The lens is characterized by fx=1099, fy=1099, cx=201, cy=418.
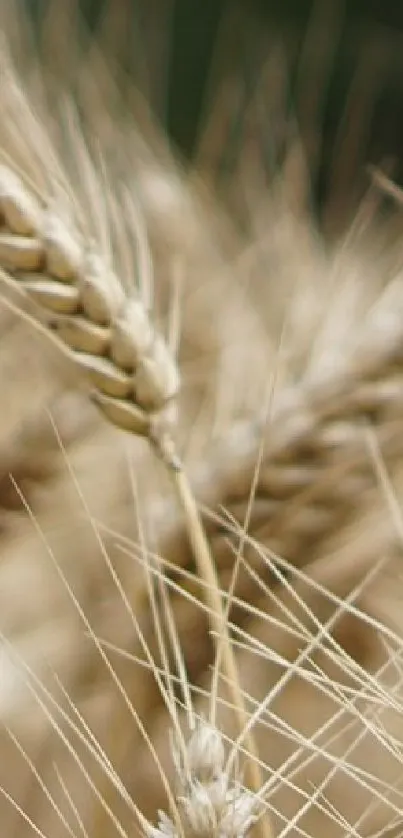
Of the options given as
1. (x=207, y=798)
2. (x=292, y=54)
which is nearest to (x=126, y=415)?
(x=207, y=798)

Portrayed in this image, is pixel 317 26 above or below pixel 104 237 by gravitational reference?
above

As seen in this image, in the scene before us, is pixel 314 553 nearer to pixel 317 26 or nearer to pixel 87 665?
pixel 87 665

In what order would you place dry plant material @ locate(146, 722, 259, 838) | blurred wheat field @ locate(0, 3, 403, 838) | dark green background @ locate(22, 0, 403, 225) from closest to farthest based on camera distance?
dry plant material @ locate(146, 722, 259, 838) → blurred wheat field @ locate(0, 3, 403, 838) → dark green background @ locate(22, 0, 403, 225)

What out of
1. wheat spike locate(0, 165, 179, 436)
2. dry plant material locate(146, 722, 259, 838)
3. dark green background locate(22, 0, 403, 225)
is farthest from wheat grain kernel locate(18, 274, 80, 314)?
dark green background locate(22, 0, 403, 225)

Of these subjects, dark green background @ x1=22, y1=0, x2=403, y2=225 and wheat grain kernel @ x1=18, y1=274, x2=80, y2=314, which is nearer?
wheat grain kernel @ x1=18, y1=274, x2=80, y2=314

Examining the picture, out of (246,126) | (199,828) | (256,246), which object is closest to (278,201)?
(256,246)

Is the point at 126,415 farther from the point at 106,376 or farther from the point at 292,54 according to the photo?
the point at 292,54

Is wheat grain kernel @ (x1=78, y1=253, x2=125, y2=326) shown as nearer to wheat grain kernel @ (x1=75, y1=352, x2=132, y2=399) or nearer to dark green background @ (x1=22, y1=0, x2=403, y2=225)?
wheat grain kernel @ (x1=75, y1=352, x2=132, y2=399)

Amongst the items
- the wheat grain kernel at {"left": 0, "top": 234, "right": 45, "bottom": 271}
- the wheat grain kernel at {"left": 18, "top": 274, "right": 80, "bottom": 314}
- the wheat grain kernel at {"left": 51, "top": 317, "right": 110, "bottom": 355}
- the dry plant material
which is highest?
the wheat grain kernel at {"left": 0, "top": 234, "right": 45, "bottom": 271}

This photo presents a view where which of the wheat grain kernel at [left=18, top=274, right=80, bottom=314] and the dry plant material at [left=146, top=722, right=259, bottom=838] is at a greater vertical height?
the wheat grain kernel at [left=18, top=274, right=80, bottom=314]
